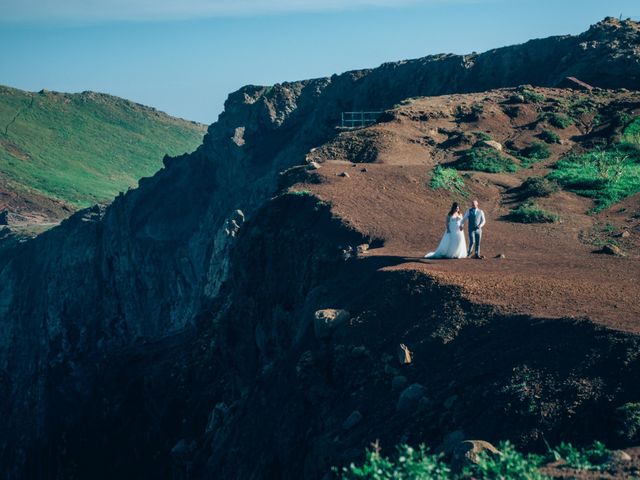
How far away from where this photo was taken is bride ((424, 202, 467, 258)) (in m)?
13.7

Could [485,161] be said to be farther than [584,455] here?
Yes

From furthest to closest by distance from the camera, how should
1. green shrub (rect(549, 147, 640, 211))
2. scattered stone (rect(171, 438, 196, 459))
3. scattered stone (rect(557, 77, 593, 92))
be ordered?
scattered stone (rect(557, 77, 593, 92)) < green shrub (rect(549, 147, 640, 211)) < scattered stone (rect(171, 438, 196, 459))

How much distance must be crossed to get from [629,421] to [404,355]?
3220 mm

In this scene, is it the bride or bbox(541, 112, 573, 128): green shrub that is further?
bbox(541, 112, 573, 128): green shrub

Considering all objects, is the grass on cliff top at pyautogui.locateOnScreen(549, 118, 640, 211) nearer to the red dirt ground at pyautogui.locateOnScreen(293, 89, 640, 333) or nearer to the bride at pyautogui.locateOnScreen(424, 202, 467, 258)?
the red dirt ground at pyautogui.locateOnScreen(293, 89, 640, 333)

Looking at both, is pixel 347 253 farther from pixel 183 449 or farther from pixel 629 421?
pixel 629 421

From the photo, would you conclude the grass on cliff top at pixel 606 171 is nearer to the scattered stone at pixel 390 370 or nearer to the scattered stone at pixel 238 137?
the scattered stone at pixel 390 370

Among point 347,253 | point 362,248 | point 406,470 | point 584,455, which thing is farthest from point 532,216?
point 406,470

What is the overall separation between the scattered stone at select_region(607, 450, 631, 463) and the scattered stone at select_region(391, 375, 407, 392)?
323 centimetres

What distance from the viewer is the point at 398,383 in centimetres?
969

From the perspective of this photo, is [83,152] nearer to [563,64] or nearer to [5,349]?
[5,349]

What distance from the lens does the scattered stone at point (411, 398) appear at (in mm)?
9062

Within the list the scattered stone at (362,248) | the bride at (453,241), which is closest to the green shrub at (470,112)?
the scattered stone at (362,248)

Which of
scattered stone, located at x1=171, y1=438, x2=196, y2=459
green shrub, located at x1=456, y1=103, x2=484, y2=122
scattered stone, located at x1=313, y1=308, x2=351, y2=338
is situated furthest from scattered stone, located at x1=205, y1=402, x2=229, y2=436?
green shrub, located at x1=456, y1=103, x2=484, y2=122
